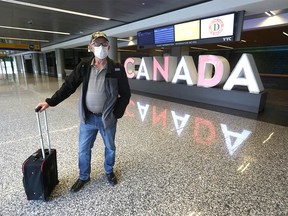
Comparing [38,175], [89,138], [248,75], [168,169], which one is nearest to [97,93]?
[89,138]

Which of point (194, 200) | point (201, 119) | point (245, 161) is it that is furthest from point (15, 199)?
point (201, 119)

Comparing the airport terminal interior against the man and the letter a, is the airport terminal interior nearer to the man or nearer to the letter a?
the man

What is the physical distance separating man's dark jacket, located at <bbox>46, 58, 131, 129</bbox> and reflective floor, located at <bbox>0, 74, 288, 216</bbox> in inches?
31.0

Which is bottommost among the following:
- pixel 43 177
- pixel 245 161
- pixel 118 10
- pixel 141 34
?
pixel 245 161

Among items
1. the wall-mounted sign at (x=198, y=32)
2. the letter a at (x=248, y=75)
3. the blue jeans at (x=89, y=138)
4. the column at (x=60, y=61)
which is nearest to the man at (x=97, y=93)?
the blue jeans at (x=89, y=138)

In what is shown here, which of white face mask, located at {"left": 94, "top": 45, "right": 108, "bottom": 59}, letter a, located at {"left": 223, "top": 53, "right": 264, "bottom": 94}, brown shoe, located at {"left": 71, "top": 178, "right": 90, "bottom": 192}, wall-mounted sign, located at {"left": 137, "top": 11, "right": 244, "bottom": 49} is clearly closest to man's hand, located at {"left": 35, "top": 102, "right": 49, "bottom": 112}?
white face mask, located at {"left": 94, "top": 45, "right": 108, "bottom": 59}

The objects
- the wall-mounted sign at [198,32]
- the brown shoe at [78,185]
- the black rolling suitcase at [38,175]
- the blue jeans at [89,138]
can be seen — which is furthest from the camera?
the wall-mounted sign at [198,32]

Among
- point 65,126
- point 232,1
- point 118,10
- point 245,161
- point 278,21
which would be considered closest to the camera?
point 245,161

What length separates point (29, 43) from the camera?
13.2m

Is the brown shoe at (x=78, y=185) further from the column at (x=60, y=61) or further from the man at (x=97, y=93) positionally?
the column at (x=60, y=61)

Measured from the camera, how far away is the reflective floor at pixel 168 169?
1727 mm

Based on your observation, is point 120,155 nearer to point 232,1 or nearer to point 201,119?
point 201,119

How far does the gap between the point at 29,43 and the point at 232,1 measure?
1390cm

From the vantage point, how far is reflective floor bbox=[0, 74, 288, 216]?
173cm
